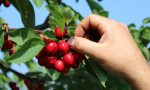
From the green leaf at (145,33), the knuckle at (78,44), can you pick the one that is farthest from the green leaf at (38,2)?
the green leaf at (145,33)

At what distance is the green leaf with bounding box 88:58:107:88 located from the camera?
2014 mm

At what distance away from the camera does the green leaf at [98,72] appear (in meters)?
2.01

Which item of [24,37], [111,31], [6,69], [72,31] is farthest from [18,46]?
[6,69]

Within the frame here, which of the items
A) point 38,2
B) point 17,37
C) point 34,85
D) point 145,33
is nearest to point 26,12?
point 38,2

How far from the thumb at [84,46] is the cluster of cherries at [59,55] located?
0.03 m

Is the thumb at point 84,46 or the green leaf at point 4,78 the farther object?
the green leaf at point 4,78

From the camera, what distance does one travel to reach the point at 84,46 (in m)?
2.01

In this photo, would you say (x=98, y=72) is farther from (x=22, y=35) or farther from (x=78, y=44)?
(x=22, y=35)

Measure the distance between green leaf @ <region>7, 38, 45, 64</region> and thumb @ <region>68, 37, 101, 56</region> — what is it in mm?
124

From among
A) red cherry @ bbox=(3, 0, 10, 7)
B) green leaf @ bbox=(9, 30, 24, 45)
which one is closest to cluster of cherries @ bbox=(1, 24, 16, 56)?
green leaf @ bbox=(9, 30, 24, 45)

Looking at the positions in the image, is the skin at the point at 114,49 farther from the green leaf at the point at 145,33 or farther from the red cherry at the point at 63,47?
the green leaf at the point at 145,33

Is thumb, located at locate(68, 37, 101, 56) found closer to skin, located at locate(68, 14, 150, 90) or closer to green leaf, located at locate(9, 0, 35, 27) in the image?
skin, located at locate(68, 14, 150, 90)

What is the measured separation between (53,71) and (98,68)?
0.99 ft

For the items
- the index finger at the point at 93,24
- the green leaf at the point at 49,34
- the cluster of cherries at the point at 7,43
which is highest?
the index finger at the point at 93,24
